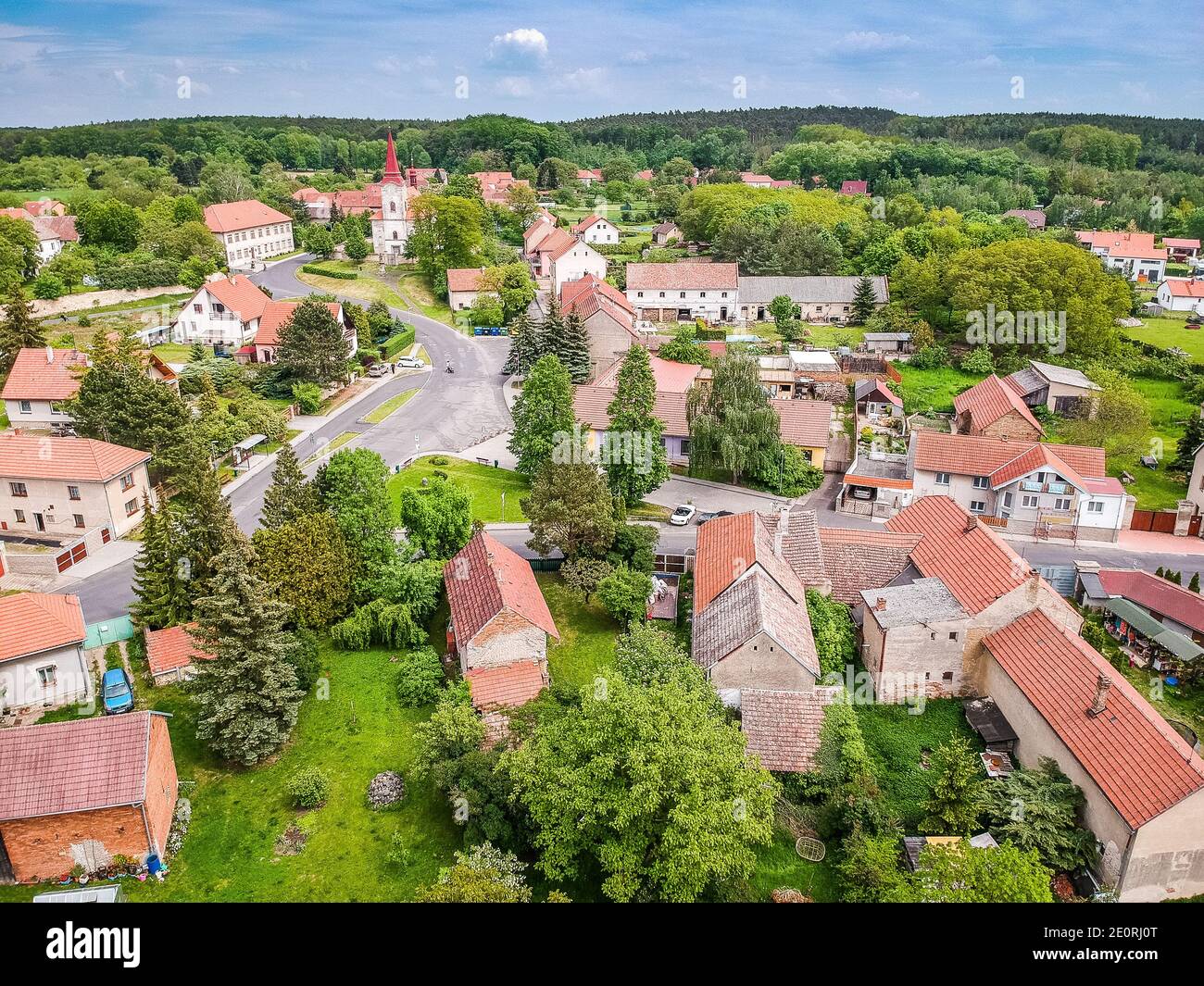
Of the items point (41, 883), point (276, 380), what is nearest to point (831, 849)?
point (41, 883)

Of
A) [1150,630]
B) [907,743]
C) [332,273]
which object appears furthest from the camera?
[332,273]

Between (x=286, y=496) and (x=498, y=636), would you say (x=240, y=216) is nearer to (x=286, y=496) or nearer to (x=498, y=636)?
(x=286, y=496)

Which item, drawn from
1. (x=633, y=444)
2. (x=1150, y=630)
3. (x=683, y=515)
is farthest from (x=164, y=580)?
(x=1150, y=630)

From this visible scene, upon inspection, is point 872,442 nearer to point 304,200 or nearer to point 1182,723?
point 1182,723

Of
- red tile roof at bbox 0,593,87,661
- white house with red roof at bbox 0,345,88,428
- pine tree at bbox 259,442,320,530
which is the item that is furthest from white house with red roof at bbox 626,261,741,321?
red tile roof at bbox 0,593,87,661

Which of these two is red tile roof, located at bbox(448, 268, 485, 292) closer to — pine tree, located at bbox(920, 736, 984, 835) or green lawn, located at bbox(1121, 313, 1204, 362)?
green lawn, located at bbox(1121, 313, 1204, 362)

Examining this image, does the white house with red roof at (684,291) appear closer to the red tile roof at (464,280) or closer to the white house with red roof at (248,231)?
the red tile roof at (464,280)
